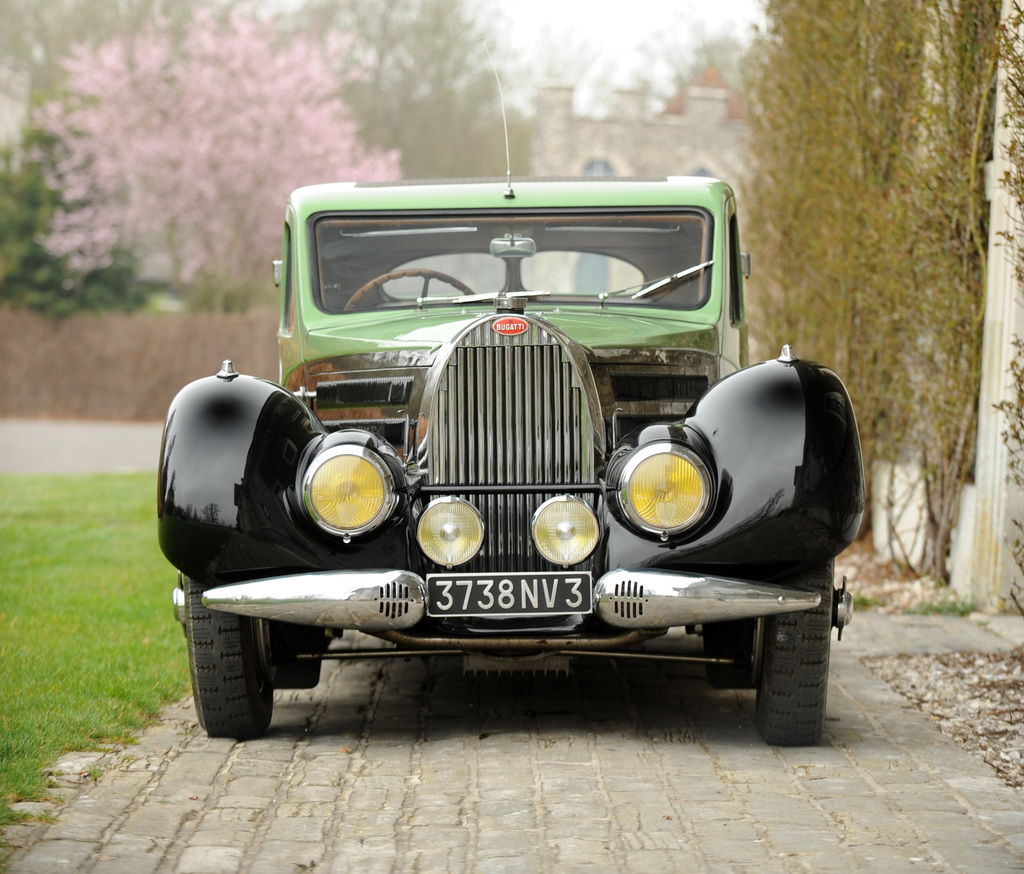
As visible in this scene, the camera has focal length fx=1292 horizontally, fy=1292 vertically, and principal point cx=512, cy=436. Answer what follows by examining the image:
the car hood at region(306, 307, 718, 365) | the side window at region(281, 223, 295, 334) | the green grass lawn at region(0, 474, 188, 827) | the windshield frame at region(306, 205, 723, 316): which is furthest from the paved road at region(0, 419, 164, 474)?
the car hood at region(306, 307, 718, 365)

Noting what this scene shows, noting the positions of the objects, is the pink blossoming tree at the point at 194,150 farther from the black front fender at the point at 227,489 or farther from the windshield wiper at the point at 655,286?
the black front fender at the point at 227,489

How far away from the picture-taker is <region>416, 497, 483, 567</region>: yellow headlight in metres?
3.99

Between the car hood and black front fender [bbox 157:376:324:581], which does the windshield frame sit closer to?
the car hood

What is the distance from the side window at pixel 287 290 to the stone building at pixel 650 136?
29.7m

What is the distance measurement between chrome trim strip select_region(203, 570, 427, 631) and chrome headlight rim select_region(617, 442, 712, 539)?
67cm

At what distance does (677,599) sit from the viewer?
380 centimetres

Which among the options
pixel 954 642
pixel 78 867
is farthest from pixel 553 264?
pixel 78 867

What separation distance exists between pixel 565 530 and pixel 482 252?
1735mm

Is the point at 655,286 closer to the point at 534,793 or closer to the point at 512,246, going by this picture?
the point at 512,246

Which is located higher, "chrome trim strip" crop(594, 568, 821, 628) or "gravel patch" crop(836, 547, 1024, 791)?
"chrome trim strip" crop(594, 568, 821, 628)

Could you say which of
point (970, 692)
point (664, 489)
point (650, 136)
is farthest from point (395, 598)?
point (650, 136)

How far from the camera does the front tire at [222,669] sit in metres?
4.15

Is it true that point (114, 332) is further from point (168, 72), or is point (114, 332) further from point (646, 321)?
point (646, 321)

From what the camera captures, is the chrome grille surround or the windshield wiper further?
the windshield wiper
